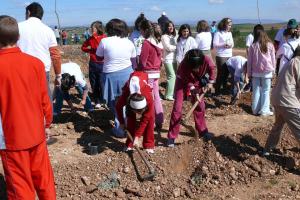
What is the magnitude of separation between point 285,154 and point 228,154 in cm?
78

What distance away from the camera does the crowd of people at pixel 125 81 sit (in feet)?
11.3

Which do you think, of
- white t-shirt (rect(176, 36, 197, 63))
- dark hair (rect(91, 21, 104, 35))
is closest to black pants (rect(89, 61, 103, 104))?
dark hair (rect(91, 21, 104, 35))

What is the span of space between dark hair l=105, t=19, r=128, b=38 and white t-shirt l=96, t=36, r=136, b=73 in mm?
59

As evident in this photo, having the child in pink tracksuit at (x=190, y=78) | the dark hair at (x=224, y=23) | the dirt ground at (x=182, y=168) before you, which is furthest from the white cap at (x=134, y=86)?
the dark hair at (x=224, y=23)

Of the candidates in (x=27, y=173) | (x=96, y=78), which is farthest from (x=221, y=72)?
(x=27, y=173)

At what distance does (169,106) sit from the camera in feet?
26.4

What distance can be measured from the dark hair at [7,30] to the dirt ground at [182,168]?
2113 mm

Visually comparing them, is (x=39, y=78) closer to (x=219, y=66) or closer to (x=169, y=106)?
(x=169, y=106)

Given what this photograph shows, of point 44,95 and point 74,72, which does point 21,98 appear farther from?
point 74,72

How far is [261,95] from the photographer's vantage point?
7.22 metres

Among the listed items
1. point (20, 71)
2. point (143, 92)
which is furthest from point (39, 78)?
point (143, 92)

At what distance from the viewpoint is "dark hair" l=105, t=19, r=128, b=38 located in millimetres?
5699

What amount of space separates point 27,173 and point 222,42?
18.3 ft

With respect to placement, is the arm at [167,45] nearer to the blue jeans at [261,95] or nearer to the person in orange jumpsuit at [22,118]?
the blue jeans at [261,95]
